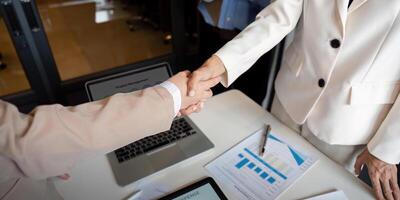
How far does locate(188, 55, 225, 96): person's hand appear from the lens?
0.68 meters

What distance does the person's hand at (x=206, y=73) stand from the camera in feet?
2.22

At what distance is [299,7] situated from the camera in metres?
0.80

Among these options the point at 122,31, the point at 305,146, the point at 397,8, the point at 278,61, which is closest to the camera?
the point at 397,8

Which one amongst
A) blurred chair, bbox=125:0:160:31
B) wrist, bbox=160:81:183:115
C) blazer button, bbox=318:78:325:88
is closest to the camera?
wrist, bbox=160:81:183:115

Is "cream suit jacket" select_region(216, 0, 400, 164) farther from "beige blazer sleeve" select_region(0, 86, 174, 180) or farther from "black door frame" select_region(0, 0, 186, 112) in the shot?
"black door frame" select_region(0, 0, 186, 112)

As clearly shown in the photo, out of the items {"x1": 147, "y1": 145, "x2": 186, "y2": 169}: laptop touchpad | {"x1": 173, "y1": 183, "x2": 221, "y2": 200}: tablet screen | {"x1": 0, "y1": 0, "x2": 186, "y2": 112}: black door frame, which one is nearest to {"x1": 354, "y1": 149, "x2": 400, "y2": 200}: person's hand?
{"x1": 173, "y1": 183, "x2": 221, "y2": 200}: tablet screen

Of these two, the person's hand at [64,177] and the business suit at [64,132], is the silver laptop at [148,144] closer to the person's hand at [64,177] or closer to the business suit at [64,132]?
the person's hand at [64,177]

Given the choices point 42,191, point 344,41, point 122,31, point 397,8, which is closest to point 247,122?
point 344,41

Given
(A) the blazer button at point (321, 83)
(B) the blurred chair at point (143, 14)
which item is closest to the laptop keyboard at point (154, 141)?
(A) the blazer button at point (321, 83)

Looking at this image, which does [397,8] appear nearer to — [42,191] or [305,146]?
[305,146]

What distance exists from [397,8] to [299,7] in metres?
0.26

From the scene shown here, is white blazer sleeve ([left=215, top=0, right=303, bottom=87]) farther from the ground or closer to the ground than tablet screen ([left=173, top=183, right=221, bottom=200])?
farther from the ground

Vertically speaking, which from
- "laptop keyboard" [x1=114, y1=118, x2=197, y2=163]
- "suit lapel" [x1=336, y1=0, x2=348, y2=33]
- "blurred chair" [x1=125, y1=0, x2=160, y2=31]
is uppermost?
"suit lapel" [x1=336, y1=0, x2=348, y2=33]

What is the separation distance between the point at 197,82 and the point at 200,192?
0.29m
